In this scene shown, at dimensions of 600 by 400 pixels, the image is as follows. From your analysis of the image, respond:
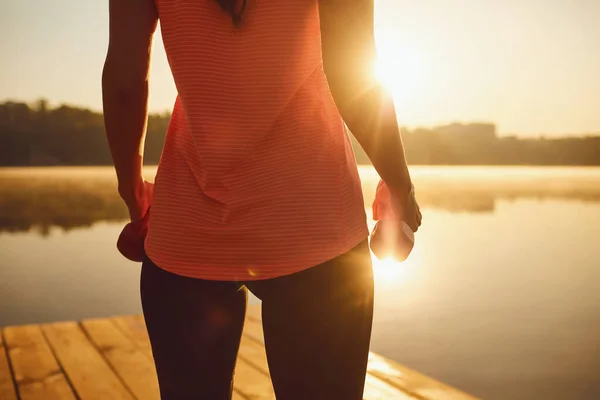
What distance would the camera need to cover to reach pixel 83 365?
281 centimetres

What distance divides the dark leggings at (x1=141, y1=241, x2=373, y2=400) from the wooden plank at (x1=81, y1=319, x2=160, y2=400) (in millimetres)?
1782

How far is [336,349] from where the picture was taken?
70cm

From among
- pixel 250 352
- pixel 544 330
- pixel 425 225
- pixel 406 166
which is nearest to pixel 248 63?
pixel 406 166

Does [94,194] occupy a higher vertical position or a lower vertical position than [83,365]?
lower

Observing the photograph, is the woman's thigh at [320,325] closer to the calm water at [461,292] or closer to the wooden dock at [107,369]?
the wooden dock at [107,369]

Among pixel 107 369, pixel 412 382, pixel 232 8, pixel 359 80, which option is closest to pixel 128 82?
pixel 232 8

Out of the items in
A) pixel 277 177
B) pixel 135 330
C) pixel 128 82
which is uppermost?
pixel 128 82

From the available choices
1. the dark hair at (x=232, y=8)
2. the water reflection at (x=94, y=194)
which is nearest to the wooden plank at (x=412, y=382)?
the dark hair at (x=232, y=8)

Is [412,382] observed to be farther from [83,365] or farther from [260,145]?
[260,145]

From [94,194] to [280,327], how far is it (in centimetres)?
4151

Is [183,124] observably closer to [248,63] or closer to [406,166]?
[248,63]

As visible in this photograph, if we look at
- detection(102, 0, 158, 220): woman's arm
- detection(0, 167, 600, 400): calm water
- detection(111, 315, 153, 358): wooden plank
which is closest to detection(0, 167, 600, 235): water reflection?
detection(0, 167, 600, 400): calm water

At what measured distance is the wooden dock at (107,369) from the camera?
2449 millimetres

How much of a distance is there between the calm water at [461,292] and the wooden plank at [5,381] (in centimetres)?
651
